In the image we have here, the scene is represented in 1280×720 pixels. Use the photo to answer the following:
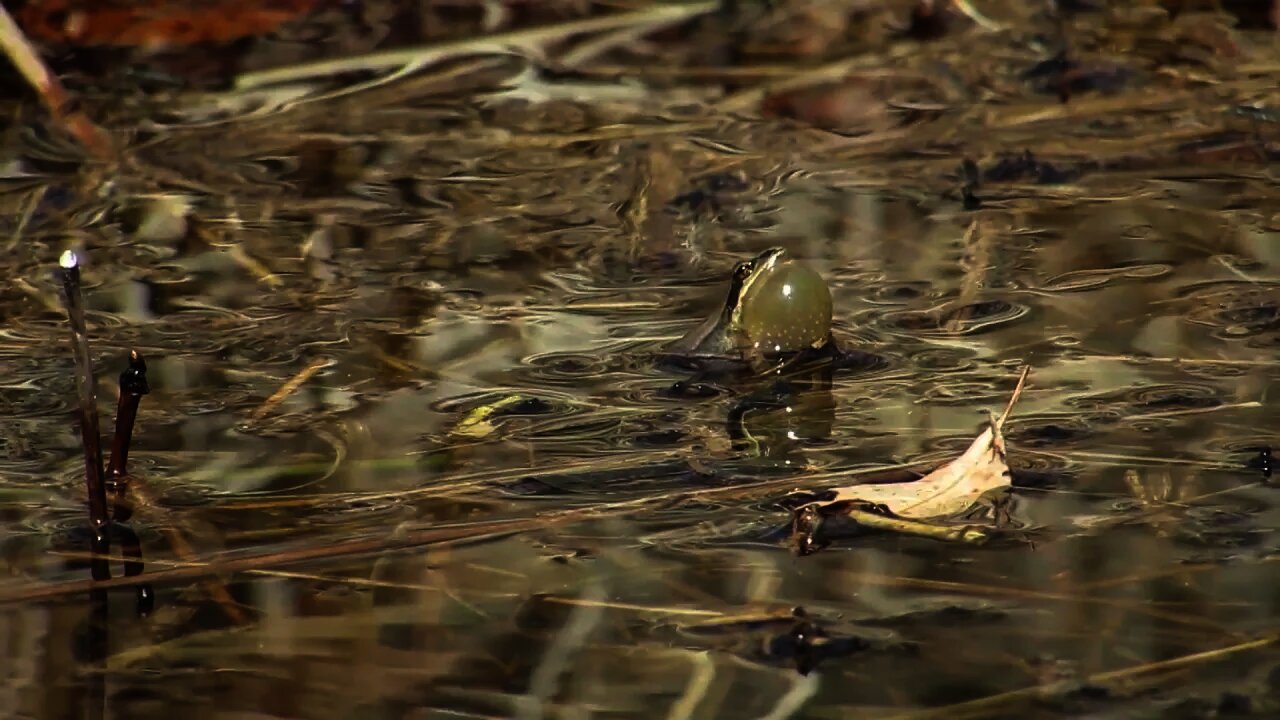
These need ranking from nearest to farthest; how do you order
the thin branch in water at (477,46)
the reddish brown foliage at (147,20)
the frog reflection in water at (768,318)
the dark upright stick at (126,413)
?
the dark upright stick at (126,413) → the frog reflection in water at (768,318) → the thin branch in water at (477,46) → the reddish brown foliage at (147,20)

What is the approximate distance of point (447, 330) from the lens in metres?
2.95

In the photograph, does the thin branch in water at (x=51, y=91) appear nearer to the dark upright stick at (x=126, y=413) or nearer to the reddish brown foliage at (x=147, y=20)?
the reddish brown foliage at (x=147, y=20)

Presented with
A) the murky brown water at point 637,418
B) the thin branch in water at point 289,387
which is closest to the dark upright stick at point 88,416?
the murky brown water at point 637,418

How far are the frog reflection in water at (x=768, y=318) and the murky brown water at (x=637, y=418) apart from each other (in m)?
0.08

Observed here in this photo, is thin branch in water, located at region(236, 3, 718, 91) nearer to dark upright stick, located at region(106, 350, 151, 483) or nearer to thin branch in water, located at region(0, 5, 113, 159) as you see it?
thin branch in water, located at region(0, 5, 113, 159)

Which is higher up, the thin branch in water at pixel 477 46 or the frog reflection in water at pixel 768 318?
the thin branch in water at pixel 477 46

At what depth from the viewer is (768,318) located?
2748 mm

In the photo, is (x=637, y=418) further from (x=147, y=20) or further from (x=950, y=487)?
(x=147, y=20)

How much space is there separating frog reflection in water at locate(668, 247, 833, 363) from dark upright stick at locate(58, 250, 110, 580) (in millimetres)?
941

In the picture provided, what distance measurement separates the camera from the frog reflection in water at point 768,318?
108 inches

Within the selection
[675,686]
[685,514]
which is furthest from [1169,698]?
[685,514]

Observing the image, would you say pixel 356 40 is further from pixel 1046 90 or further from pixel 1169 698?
pixel 1169 698

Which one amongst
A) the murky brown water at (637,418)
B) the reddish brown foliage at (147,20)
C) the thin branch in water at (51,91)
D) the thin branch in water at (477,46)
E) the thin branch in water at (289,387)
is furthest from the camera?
the reddish brown foliage at (147,20)

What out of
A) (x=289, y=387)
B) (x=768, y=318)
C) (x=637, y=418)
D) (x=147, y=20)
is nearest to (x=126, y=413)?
(x=289, y=387)
